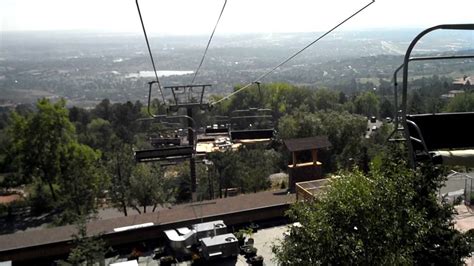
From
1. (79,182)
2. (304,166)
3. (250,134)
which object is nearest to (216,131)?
(250,134)

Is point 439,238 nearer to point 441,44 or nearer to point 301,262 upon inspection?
point 301,262

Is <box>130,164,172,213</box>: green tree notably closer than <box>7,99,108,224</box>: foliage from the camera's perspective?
Yes

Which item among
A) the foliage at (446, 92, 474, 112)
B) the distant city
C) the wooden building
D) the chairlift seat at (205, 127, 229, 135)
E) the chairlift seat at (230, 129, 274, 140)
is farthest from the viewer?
the distant city

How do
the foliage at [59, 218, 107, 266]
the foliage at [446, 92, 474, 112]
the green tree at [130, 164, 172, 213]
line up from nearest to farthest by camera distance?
the foliage at [59, 218, 107, 266]
the green tree at [130, 164, 172, 213]
the foliage at [446, 92, 474, 112]

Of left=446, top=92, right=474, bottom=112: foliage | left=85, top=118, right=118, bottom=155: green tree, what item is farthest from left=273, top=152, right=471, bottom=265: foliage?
left=446, top=92, right=474, bottom=112: foliage

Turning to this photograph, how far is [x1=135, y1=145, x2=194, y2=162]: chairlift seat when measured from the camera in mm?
9336

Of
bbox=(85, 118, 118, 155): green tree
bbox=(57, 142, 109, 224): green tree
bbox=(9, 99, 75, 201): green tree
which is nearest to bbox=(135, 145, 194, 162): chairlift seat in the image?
bbox=(57, 142, 109, 224): green tree

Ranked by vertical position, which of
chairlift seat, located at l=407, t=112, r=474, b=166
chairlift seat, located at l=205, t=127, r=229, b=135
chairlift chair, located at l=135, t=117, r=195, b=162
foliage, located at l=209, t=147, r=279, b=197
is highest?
chairlift seat, located at l=407, t=112, r=474, b=166

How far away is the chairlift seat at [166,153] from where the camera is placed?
934 cm

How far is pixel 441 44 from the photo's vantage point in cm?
13288

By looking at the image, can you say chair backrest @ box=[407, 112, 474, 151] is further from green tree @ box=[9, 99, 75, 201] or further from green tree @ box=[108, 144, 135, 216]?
green tree @ box=[9, 99, 75, 201]

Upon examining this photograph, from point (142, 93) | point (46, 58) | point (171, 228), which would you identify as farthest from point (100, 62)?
point (171, 228)

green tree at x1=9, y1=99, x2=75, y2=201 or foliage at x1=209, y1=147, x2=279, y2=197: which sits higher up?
green tree at x1=9, y1=99, x2=75, y2=201

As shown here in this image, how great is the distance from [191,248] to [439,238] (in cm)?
737
